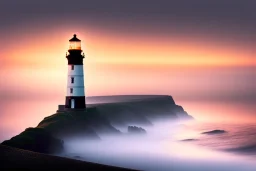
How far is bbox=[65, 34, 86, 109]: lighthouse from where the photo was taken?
5616 centimetres

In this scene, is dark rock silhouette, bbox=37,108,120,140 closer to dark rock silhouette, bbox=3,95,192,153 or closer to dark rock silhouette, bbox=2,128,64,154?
dark rock silhouette, bbox=3,95,192,153

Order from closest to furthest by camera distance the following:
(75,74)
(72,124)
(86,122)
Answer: (75,74) < (72,124) < (86,122)

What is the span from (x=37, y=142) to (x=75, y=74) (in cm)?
925

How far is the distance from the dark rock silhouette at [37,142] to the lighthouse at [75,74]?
554cm

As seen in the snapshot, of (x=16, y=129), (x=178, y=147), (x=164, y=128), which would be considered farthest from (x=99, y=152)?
(x=164, y=128)

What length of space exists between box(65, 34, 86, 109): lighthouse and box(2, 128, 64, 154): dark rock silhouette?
5544 millimetres

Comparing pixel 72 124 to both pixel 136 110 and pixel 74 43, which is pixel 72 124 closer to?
pixel 74 43

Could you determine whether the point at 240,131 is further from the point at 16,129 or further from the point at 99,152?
the point at 99,152

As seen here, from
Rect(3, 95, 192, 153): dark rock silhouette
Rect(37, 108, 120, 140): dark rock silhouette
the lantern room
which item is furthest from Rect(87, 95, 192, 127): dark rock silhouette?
the lantern room

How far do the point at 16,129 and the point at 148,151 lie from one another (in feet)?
70.1

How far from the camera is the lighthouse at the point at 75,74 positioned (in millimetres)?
56156

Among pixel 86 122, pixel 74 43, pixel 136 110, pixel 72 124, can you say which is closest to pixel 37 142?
pixel 72 124

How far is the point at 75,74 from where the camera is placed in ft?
184

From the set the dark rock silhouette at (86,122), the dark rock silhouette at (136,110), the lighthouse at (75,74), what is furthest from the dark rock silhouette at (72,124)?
the dark rock silhouette at (136,110)
